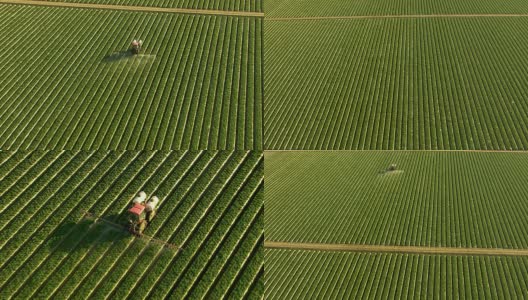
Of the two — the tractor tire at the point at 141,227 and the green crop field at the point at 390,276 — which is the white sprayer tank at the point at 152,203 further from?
the green crop field at the point at 390,276

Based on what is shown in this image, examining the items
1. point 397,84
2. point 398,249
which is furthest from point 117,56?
point 398,249

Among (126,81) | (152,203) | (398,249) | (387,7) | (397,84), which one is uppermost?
(126,81)

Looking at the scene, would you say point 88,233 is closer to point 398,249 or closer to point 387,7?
point 398,249

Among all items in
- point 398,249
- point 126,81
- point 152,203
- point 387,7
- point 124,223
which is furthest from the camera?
point 387,7

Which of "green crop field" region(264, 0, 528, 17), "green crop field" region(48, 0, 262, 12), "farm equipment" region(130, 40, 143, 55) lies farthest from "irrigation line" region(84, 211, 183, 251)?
"green crop field" region(264, 0, 528, 17)

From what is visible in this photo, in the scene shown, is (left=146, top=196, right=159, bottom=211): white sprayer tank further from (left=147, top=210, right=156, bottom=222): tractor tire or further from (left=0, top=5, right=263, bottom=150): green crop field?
(left=0, top=5, right=263, bottom=150): green crop field

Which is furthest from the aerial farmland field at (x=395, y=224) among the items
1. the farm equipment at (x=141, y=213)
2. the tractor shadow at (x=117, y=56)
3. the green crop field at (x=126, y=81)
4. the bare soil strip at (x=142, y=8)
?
the bare soil strip at (x=142, y=8)
